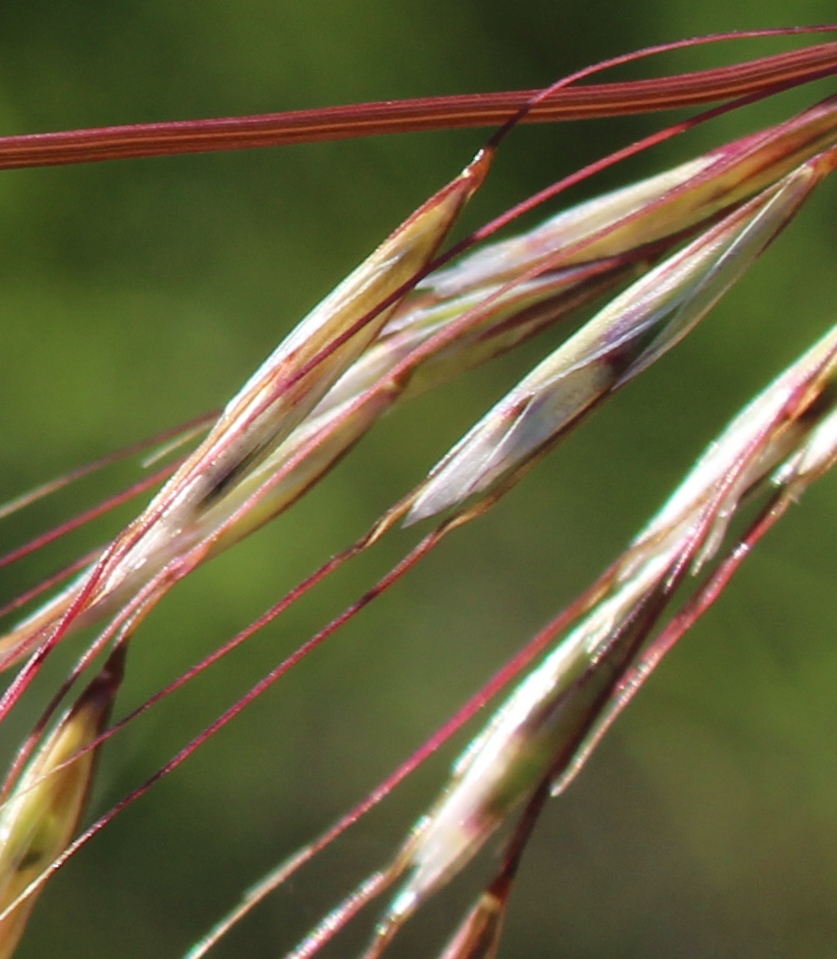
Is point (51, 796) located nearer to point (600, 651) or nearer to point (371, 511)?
point (600, 651)

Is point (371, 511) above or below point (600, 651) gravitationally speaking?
below

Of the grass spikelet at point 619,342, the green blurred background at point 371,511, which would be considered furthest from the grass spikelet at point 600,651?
the green blurred background at point 371,511

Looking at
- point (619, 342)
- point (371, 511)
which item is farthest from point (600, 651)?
point (371, 511)

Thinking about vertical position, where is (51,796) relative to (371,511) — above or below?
above

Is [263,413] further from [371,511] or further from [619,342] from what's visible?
[371,511]

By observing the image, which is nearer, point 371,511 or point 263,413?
point 263,413

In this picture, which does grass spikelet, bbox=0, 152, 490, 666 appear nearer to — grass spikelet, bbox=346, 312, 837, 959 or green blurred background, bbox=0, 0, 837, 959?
grass spikelet, bbox=346, 312, 837, 959

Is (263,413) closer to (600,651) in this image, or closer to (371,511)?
(600,651)

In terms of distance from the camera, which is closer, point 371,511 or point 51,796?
point 51,796

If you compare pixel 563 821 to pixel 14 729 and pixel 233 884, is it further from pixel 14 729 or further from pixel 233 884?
pixel 14 729

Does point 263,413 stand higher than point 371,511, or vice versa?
point 263,413
